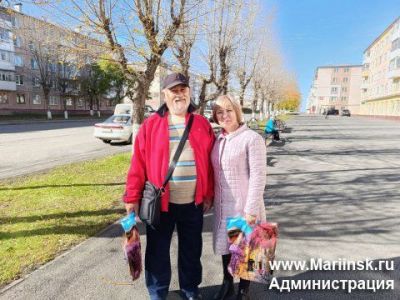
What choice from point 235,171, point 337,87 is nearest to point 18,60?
point 235,171

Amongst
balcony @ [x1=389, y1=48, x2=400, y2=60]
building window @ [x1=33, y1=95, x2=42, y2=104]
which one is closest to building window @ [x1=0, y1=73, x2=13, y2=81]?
building window @ [x1=33, y1=95, x2=42, y2=104]

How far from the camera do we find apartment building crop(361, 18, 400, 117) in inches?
1844

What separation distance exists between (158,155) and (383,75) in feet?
216

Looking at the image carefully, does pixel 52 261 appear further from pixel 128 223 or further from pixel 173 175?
pixel 173 175

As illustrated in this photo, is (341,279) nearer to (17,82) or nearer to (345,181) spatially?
(345,181)

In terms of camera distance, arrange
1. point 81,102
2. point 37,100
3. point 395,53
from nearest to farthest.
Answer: point 37,100, point 395,53, point 81,102

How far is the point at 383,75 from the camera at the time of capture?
55969 mm

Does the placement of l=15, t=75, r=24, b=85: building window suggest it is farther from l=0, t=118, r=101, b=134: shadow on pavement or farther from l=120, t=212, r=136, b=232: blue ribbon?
l=120, t=212, r=136, b=232: blue ribbon

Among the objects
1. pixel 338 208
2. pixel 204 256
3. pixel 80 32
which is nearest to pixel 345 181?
pixel 338 208

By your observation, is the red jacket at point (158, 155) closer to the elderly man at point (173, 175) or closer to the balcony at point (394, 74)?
the elderly man at point (173, 175)

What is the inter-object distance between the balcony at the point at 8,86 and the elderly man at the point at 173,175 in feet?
141

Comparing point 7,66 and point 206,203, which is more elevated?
point 7,66

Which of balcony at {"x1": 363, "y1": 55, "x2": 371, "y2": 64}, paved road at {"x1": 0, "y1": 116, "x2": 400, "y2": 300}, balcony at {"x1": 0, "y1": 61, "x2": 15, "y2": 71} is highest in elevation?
balcony at {"x1": 363, "y1": 55, "x2": 371, "y2": 64}

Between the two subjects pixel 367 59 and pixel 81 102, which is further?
pixel 367 59
